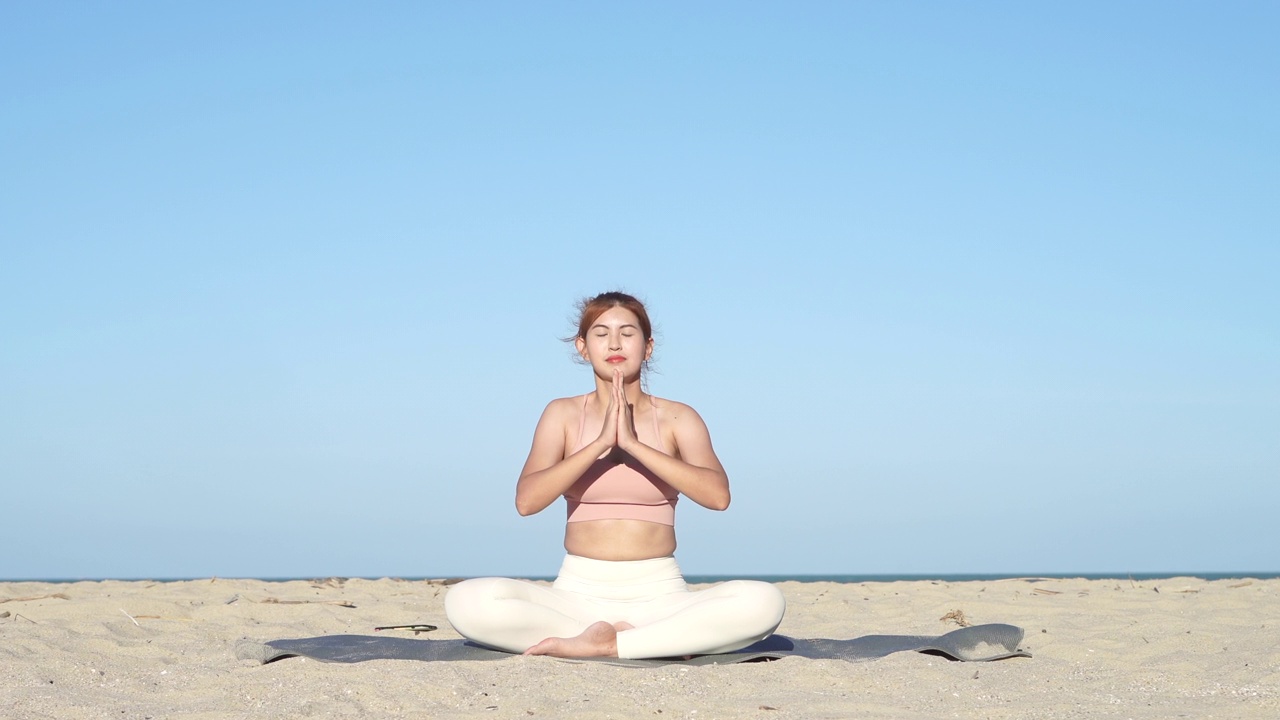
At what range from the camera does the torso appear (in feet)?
19.0

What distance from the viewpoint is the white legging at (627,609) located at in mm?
5457

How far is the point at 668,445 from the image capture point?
6008 mm

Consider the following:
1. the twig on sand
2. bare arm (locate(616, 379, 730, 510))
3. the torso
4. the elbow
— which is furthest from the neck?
the twig on sand

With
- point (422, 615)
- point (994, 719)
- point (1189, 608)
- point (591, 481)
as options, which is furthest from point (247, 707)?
point (1189, 608)

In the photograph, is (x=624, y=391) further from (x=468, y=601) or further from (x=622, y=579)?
(x=468, y=601)

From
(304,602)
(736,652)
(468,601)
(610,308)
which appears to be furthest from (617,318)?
(304,602)

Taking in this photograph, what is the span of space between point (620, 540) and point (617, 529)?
6 cm

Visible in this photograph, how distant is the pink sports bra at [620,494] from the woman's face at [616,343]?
49cm

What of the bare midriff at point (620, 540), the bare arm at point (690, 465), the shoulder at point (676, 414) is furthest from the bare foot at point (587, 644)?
the shoulder at point (676, 414)

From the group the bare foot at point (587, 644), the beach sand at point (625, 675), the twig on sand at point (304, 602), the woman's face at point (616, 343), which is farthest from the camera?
the twig on sand at point (304, 602)

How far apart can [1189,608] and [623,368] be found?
5005 mm

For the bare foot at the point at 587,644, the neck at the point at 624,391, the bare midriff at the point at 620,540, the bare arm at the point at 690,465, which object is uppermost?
the neck at the point at 624,391

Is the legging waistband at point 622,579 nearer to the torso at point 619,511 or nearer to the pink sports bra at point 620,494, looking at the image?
the torso at point 619,511

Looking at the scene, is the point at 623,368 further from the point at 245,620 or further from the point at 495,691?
the point at 245,620
